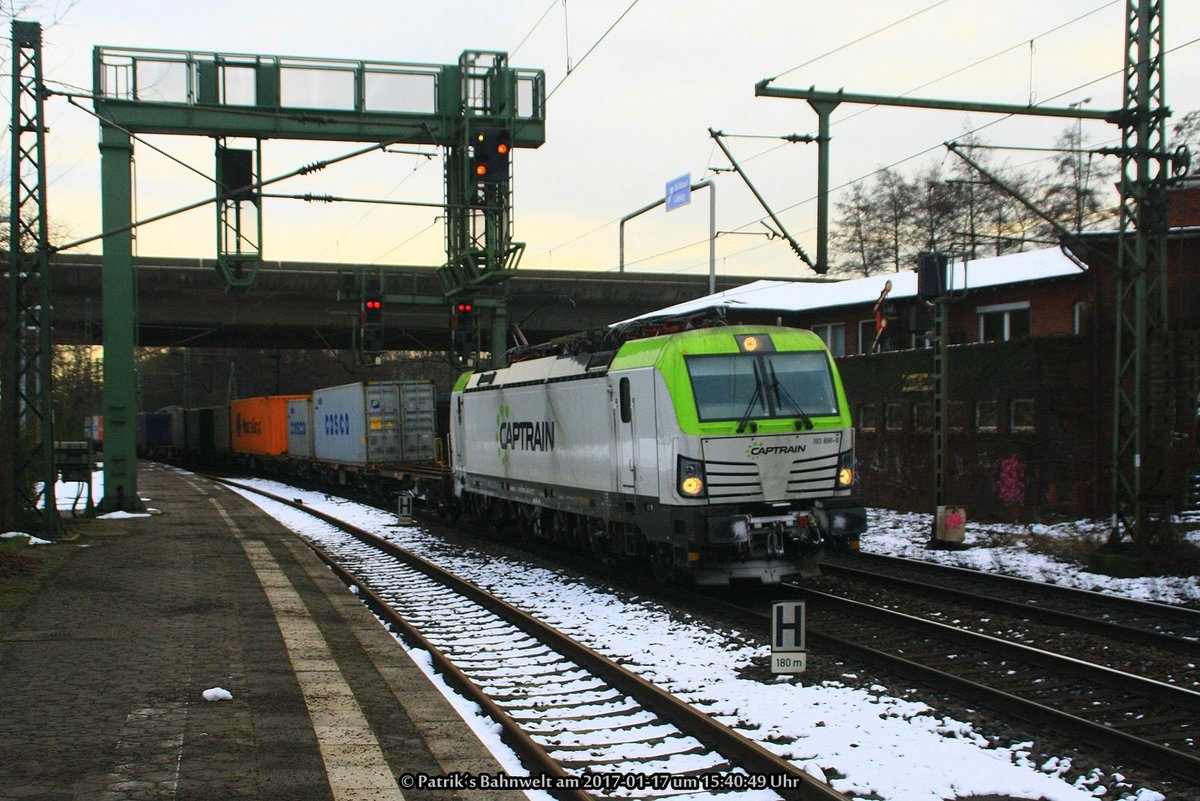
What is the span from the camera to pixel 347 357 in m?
78.8

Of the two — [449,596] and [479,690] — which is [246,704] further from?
[449,596]

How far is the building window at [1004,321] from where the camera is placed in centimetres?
2538

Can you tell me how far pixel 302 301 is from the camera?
149 feet

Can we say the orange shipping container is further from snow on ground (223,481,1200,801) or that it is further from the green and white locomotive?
snow on ground (223,481,1200,801)

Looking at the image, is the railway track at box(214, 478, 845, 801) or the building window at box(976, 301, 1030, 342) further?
the building window at box(976, 301, 1030, 342)

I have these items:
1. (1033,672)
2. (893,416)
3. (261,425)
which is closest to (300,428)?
(261,425)

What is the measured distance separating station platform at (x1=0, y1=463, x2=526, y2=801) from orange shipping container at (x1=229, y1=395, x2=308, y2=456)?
1198 inches

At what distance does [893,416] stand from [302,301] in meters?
27.0

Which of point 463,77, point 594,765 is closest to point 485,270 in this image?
point 463,77

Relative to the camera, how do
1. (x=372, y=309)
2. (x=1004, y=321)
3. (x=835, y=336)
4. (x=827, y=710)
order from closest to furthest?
1. (x=827, y=710)
2. (x=1004, y=321)
3. (x=372, y=309)
4. (x=835, y=336)

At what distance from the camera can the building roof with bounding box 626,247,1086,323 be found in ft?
80.5

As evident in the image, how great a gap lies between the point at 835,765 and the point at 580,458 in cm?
877

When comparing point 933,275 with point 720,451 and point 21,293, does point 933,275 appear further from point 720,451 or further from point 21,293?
point 21,293

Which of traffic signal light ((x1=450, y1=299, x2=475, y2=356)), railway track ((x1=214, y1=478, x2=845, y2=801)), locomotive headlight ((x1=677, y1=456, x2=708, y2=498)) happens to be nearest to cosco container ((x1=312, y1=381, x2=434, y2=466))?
traffic signal light ((x1=450, y1=299, x2=475, y2=356))
